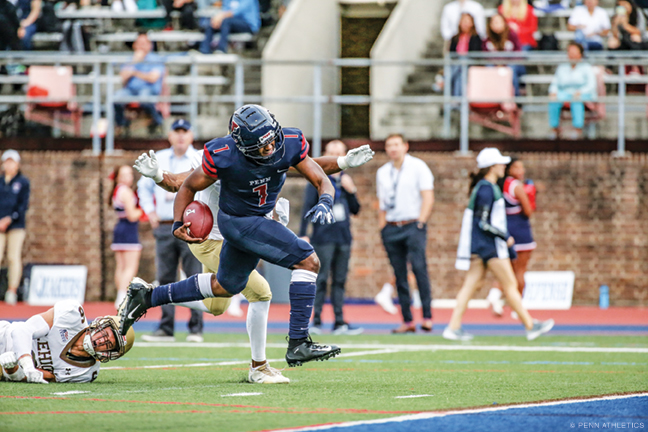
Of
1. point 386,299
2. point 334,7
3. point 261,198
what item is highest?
point 334,7

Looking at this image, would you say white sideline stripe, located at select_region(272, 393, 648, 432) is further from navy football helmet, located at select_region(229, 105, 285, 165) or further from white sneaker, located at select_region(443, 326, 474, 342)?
white sneaker, located at select_region(443, 326, 474, 342)

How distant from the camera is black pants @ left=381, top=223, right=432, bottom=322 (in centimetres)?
1206

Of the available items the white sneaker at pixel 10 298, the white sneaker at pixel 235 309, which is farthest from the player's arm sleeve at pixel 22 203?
the white sneaker at pixel 235 309

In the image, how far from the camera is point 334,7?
20656 millimetres

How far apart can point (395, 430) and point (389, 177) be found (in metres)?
7.21

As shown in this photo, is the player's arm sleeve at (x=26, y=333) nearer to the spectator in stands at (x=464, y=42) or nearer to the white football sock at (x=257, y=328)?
the white football sock at (x=257, y=328)

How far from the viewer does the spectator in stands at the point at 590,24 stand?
17984 mm

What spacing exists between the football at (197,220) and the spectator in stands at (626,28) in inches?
472

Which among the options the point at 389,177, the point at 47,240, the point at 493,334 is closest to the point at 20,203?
the point at 47,240

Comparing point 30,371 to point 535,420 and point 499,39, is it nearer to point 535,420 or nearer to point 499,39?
point 535,420

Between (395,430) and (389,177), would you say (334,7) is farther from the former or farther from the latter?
(395,430)

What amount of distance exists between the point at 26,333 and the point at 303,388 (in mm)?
1843

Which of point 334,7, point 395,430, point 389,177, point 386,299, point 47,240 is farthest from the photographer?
point 334,7

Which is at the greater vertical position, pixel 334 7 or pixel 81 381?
pixel 334 7
